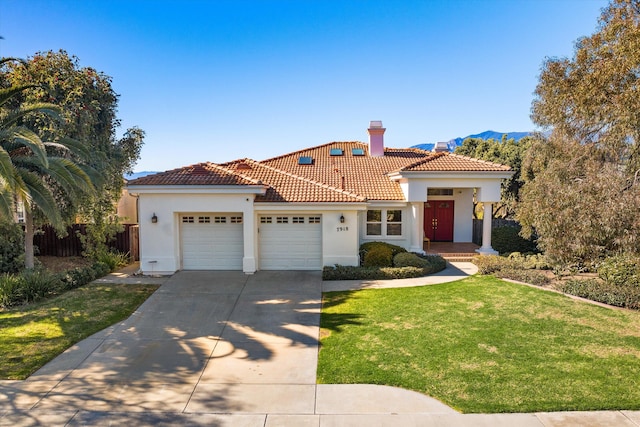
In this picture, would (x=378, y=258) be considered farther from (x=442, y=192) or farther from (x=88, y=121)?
(x=88, y=121)

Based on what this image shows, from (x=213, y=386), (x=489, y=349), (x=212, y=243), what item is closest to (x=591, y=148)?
(x=489, y=349)

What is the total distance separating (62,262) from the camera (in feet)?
57.4

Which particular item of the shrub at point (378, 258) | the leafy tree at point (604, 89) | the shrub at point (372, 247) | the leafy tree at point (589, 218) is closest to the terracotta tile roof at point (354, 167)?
the shrub at point (372, 247)

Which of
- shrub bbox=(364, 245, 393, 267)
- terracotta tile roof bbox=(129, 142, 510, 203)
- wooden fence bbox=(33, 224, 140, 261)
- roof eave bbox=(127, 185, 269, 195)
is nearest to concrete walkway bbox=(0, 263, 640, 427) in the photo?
roof eave bbox=(127, 185, 269, 195)

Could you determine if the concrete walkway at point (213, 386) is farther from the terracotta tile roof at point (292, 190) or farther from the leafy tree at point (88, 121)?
the leafy tree at point (88, 121)

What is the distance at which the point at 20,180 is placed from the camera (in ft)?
37.4

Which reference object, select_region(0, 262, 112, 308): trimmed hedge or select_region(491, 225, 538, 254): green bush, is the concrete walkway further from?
select_region(491, 225, 538, 254): green bush

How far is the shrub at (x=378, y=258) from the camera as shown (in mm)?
16234

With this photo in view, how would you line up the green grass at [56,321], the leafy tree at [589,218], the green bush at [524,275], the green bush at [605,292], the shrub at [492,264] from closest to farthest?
the leafy tree at [589,218], the green grass at [56,321], the green bush at [605,292], the green bush at [524,275], the shrub at [492,264]

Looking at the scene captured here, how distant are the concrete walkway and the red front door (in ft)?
40.5

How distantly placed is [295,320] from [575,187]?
7.26 metres

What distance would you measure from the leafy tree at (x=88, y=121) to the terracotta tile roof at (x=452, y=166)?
12.1 meters

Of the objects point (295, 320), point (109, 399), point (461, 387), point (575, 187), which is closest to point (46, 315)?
point (109, 399)

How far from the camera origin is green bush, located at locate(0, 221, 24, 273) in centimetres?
1499
